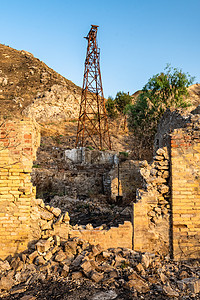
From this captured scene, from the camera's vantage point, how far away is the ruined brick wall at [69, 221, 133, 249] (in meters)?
4.92

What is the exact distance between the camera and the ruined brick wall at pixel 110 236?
492 centimetres

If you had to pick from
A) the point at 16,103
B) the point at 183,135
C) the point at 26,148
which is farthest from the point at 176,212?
the point at 16,103

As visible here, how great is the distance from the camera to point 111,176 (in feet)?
37.8

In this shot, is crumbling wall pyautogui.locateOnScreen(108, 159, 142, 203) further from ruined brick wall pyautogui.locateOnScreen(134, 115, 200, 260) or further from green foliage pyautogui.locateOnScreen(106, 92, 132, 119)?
green foliage pyautogui.locateOnScreen(106, 92, 132, 119)

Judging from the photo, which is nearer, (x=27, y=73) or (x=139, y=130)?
(x=139, y=130)

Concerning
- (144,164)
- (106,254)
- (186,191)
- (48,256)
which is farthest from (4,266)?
(186,191)

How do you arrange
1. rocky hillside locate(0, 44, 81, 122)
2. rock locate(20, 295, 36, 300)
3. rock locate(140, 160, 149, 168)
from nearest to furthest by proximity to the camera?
rock locate(20, 295, 36, 300), rock locate(140, 160, 149, 168), rocky hillside locate(0, 44, 81, 122)

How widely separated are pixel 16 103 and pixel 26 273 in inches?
1420

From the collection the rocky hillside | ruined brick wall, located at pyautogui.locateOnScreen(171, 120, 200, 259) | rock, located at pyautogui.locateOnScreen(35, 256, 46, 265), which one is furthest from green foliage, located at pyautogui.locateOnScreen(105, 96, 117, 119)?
rock, located at pyautogui.locateOnScreen(35, 256, 46, 265)

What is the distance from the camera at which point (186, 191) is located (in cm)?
496

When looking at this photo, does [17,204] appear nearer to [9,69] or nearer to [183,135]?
[183,135]

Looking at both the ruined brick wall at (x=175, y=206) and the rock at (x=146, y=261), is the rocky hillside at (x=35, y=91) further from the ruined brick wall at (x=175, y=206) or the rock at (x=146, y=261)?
the rock at (x=146, y=261)

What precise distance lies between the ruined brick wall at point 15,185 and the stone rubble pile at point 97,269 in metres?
0.37

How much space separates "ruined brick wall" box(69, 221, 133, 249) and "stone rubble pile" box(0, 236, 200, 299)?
0.16 metres
